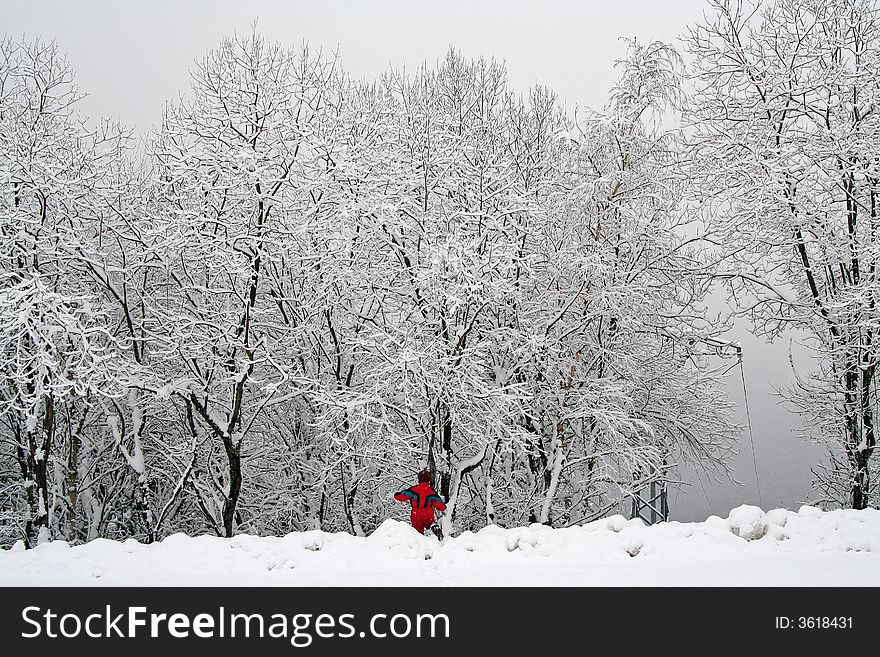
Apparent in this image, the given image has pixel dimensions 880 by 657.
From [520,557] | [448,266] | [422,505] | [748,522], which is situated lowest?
[520,557]

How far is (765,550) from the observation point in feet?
18.8

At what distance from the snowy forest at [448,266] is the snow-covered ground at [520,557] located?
9.75 ft

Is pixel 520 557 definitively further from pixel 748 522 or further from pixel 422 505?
pixel 748 522

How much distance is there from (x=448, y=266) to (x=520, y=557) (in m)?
4.59

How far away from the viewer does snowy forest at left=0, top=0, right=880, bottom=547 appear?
945 cm

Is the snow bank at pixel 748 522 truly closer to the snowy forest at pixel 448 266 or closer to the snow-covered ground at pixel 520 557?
the snow-covered ground at pixel 520 557

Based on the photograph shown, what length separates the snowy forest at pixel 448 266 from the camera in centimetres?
945

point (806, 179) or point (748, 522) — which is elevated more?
point (806, 179)

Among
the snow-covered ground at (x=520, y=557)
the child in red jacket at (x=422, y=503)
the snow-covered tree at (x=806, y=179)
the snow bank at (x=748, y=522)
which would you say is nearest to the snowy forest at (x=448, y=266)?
the snow-covered tree at (x=806, y=179)

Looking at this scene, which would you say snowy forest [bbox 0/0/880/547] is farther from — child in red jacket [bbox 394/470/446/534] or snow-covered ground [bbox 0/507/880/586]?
snow-covered ground [bbox 0/507/880/586]

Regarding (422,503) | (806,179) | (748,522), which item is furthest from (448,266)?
(806,179)

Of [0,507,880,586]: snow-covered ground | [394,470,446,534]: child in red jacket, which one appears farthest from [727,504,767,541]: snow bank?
[394,470,446,534]: child in red jacket

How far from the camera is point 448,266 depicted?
922 cm

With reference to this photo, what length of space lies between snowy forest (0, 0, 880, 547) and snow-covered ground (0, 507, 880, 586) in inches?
117
